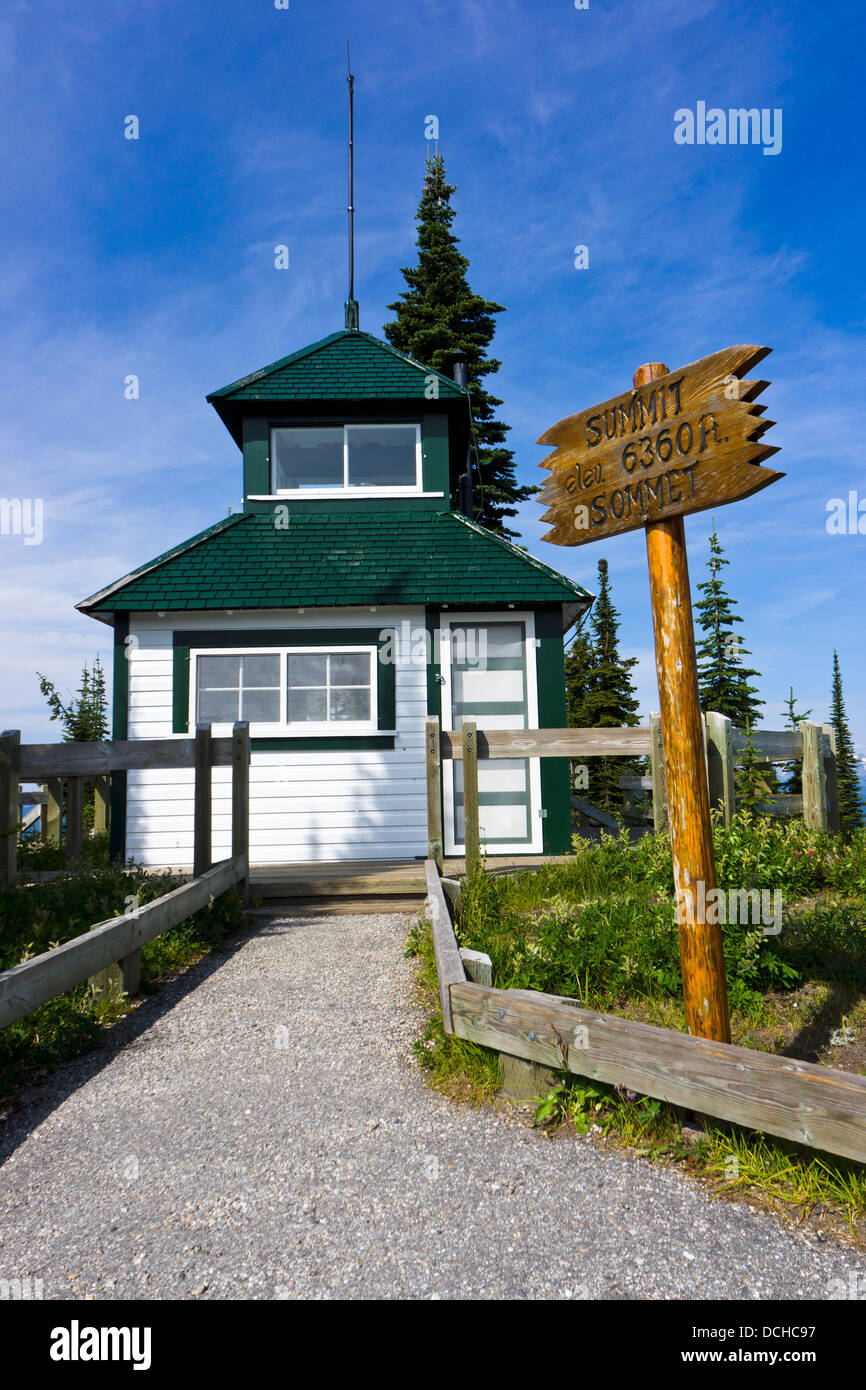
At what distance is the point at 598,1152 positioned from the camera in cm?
320

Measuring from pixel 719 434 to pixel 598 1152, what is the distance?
2905 millimetres

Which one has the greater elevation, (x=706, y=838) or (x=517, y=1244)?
(x=706, y=838)

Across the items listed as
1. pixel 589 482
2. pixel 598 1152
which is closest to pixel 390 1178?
pixel 598 1152

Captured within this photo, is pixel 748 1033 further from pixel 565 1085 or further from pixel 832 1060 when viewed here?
pixel 565 1085

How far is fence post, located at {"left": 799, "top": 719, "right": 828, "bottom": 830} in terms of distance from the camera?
8242mm

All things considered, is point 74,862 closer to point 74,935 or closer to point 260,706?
point 260,706

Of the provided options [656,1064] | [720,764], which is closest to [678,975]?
[656,1064]

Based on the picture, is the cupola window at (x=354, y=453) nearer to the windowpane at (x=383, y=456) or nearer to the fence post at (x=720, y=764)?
the windowpane at (x=383, y=456)

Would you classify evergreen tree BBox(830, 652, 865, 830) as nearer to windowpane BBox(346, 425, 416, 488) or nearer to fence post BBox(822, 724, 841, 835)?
fence post BBox(822, 724, 841, 835)

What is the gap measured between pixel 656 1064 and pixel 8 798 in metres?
5.01

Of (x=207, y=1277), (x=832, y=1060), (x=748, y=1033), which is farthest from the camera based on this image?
(x=748, y=1033)

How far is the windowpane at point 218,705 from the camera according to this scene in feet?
34.2

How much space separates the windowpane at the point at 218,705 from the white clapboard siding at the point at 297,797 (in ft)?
1.41

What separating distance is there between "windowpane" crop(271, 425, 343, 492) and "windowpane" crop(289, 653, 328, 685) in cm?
283
